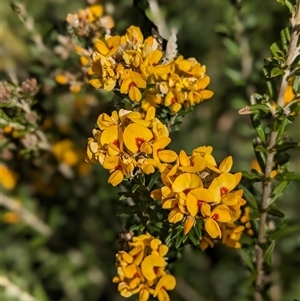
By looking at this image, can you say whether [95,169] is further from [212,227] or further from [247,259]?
[212,227]

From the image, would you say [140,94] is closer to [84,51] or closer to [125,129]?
[125,129]

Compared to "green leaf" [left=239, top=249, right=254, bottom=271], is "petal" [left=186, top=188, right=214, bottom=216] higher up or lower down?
lower down

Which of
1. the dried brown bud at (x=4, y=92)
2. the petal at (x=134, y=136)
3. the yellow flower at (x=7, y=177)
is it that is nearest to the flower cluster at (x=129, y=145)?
the petal at (x=134, y=136)

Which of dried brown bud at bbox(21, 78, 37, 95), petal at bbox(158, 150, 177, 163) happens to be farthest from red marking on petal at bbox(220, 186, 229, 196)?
dried brown bud at bbox(21, 78, 37, 95)

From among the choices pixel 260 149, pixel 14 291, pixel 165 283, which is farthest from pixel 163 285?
pixel 14 291

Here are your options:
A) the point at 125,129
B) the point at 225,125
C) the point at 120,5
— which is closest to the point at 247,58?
the point at 120,5

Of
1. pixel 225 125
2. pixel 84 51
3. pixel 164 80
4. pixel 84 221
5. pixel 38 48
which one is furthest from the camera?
pixel 225 125

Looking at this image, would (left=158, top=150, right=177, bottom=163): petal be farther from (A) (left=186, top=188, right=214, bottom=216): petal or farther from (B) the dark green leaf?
(B) the dark green leaf
